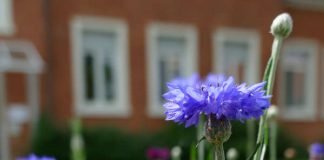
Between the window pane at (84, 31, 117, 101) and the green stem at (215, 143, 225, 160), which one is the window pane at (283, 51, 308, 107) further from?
the green stem at (215, 143, 225, 160)

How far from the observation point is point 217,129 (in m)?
0.80

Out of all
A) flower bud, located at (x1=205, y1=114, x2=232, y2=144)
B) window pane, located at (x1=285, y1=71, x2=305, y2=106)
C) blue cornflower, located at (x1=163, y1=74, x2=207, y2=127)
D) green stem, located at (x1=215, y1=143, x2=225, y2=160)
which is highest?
blue cornflower, located at (x1=163, y1=74, x2=207, y2=127)

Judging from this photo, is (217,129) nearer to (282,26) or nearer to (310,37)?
(282,26)

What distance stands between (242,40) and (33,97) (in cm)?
397

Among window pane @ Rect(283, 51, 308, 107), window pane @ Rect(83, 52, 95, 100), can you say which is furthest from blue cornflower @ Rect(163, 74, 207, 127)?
window pane @ Rect(283, 51, 308, 107)

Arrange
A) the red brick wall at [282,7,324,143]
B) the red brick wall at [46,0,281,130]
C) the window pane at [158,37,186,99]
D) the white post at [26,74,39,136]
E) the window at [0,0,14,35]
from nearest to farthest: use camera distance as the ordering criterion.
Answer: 1. the window at [0,0,14,35]
2. the white post at [26,74,39,136]
3. the red brick wall at [46,0,281,130]
4. the window pane at [158,37,186,99]
5. the red brick wall at [282,7,324,143]

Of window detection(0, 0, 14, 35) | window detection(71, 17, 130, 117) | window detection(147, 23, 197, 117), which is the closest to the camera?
window detection(0, 0, 14, 35)

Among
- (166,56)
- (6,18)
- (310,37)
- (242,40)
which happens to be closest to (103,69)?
(166,56)

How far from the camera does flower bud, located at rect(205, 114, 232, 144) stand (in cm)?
80

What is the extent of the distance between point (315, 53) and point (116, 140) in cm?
482

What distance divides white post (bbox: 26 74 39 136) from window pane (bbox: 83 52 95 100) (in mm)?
852

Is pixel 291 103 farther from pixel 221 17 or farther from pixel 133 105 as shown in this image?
pixel 133 105

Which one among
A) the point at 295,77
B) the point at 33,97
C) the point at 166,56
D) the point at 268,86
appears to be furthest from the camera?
the point at 295,77

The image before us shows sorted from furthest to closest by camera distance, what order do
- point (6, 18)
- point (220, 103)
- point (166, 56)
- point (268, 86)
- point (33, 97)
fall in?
point (166, 56) < point (33, 97) < point (6, 18) < point (268, 86) < point (220, 103)
